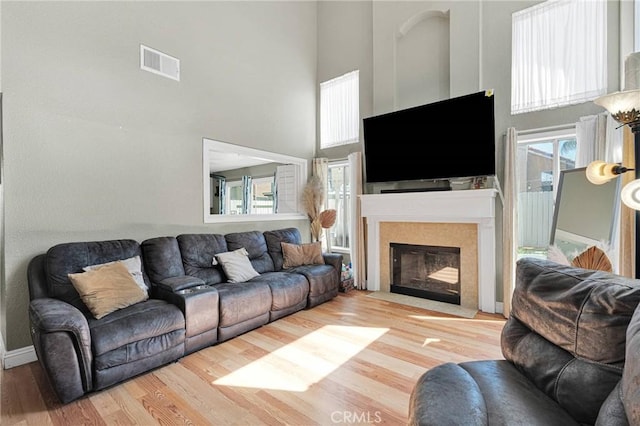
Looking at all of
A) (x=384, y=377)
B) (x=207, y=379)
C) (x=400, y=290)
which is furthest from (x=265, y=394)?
(x=400, y=290)

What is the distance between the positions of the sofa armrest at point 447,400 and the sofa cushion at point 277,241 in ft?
→ 10.2

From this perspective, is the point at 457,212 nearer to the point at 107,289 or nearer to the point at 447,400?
the point at 447,400

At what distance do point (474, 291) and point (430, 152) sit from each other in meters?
1.85

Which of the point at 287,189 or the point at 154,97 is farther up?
the point at 154,97

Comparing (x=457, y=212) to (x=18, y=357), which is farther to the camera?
(x=457, y=212)

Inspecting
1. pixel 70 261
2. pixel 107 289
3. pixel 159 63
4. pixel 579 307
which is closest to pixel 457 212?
pixel 579 307

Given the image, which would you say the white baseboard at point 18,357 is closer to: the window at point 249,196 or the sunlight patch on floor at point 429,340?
the window at point 249,196

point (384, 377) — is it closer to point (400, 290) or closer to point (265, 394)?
point (265, 394)

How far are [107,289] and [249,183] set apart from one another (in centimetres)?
247

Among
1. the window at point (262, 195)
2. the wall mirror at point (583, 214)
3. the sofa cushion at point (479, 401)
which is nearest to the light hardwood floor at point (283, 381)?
the sofa cushion at point (479, 401)

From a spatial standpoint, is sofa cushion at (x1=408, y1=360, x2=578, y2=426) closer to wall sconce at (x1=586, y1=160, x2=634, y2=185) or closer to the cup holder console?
wall sconce at (x1=586, y1=160, x2=634, y2=185)

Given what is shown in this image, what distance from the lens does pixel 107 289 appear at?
7.84 feet

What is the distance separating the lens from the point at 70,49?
2750mm

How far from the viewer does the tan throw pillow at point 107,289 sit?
230cm
